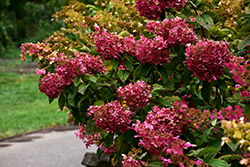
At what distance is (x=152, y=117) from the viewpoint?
5.96 ft

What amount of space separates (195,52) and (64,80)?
1.00 metres

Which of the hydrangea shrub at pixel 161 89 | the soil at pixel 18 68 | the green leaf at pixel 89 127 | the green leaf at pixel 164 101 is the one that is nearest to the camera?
the hydrangea shrub at pixel 161 89

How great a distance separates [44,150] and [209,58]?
4042 mm

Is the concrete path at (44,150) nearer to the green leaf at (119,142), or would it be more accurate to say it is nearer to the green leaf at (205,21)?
the green leaf at (119,142)

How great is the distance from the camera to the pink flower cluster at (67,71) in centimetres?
224

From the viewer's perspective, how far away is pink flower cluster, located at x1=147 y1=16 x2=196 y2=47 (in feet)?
7.07

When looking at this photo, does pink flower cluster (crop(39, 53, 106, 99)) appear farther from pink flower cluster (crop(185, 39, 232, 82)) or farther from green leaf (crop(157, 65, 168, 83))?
pink flower cluster (crop(185, 39, 232, 82))

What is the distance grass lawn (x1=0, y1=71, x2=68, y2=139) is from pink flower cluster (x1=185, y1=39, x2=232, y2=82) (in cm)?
549

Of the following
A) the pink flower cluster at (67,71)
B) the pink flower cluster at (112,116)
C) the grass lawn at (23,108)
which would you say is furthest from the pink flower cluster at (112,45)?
the grass lawn at (23,108)

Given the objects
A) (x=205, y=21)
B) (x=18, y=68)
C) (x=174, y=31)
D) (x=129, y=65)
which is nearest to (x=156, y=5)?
(x=174, y=31)

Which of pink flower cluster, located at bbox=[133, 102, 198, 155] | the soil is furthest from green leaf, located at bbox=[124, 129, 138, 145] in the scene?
the soil

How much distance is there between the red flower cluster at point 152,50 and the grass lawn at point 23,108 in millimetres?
5201

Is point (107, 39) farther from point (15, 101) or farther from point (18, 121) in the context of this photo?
point (15, 101)

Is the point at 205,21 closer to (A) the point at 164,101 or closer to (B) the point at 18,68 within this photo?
(A) the point at 164,101
